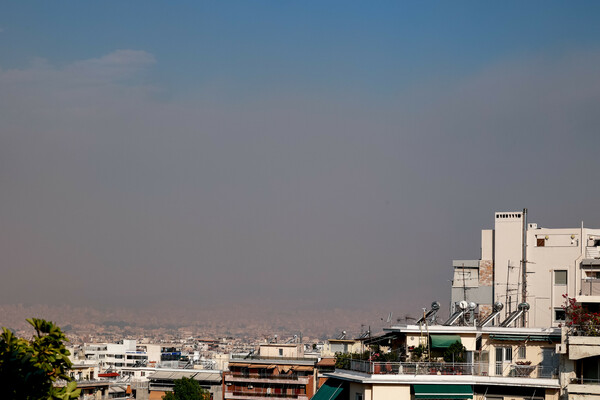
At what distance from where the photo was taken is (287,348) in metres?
95.6

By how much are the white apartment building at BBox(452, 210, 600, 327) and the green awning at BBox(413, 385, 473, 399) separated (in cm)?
2054

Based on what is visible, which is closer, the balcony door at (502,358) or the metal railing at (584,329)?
the metal railing at (584,329)

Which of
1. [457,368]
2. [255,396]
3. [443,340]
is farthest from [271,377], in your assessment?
[457,368]

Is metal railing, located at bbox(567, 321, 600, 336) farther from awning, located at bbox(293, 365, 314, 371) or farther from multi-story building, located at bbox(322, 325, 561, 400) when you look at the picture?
awning, located at bbox(293, 365, 314, 371)

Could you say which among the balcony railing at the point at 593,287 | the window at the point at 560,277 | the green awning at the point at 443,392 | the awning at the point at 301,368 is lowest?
the green awning at the point at 443,392

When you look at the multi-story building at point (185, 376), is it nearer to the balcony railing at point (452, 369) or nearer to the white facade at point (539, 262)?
the white facade at point (539, 262)

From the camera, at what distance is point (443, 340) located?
35375 millimetres

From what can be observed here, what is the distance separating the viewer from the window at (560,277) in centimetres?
5584

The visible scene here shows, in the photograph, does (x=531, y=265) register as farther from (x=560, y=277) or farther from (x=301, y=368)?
(x=301, y=368)

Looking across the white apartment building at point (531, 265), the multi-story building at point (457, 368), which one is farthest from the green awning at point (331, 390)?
the white apartment building at point (531, 265)

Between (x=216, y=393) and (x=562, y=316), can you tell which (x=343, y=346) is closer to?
(x=216, y=393)

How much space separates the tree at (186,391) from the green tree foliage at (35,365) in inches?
3144

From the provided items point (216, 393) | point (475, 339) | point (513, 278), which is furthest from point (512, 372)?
point (216, 393)

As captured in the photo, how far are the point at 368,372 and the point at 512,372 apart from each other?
539 cm
